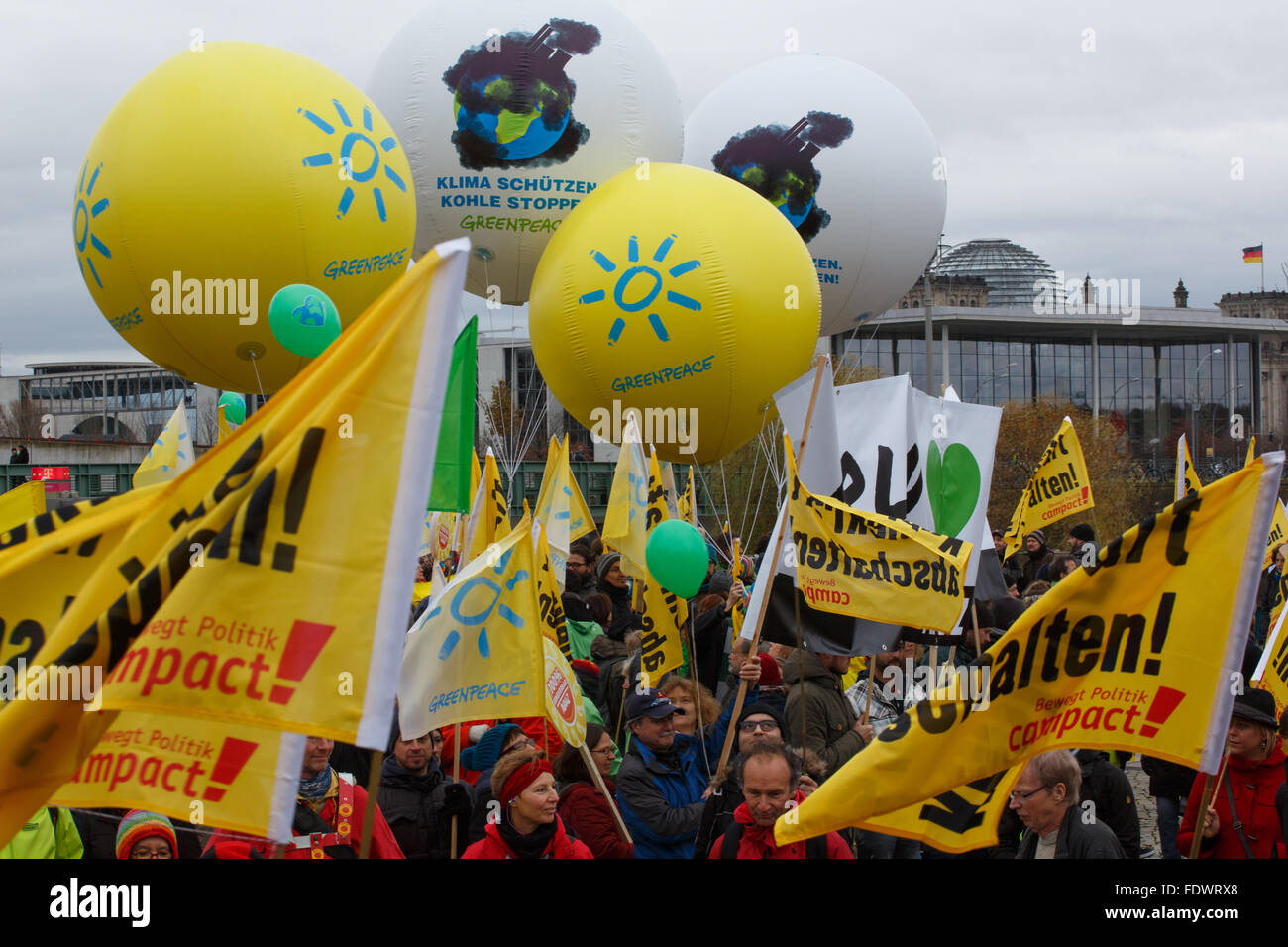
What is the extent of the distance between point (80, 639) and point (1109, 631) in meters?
3.11

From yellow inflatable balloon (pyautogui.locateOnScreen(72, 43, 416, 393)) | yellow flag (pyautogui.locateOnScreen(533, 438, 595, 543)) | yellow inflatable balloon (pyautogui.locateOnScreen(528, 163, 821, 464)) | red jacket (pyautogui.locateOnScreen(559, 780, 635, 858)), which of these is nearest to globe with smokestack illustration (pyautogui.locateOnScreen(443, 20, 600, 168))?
yellow inflatable balloon (pyautogui.locateOnScreen(528, 163, 821, 464))

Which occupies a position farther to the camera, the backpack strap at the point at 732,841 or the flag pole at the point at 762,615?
the flag pole at the point at 762,615

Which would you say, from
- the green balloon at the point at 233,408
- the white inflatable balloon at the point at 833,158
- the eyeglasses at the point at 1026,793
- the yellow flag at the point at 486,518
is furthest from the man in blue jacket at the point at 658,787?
the white inflatable balloon at the point at 833,158

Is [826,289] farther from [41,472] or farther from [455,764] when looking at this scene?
[41,472]

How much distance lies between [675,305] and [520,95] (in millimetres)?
2242

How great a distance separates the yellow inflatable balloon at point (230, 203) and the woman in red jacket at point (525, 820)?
8.18ft

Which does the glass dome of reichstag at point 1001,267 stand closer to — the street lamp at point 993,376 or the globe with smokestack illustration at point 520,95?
the street lamp at point 993,376

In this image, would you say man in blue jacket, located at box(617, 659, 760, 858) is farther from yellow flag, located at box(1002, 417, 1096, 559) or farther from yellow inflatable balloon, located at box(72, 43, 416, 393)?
yellow flag, located at box(1002, 417, 1096, 559)

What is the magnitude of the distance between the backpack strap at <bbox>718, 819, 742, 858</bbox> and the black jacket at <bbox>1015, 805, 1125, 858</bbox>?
42.4 inches

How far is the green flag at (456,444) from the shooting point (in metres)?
7.66

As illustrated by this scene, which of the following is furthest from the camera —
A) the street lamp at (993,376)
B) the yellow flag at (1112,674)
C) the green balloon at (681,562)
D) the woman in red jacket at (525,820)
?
the street lamp at (993,376)

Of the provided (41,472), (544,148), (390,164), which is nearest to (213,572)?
(390,164)

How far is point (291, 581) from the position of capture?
345 cm

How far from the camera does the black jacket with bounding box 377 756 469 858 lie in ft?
19.8
